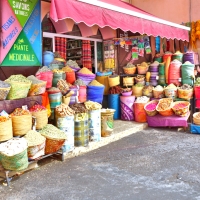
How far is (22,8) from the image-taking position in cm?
545

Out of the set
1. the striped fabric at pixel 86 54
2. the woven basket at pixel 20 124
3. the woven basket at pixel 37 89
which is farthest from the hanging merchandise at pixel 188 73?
the woven basket at pixel 20 124

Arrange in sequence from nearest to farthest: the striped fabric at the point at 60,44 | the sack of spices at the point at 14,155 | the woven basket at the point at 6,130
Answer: the sack of spices at the point at 14,155
the woven basket at the point at 6,130
the striped fabric at the point at 60,44

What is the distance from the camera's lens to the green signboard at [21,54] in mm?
5324

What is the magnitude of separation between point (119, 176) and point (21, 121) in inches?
70.6

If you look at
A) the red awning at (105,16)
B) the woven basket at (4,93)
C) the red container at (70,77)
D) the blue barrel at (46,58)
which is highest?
the red awning at (105,16)

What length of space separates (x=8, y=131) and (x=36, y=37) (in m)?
2.27

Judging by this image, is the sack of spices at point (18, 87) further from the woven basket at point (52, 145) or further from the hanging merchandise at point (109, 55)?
the hanging merchandise at point (109, 55)

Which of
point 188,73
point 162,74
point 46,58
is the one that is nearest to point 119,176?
point 46,58

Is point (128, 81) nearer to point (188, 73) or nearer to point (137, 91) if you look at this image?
point (137, 91)

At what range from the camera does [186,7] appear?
1089 centimetres

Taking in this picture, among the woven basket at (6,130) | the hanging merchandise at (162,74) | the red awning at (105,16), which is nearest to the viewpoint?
the woven basket at (6,130)

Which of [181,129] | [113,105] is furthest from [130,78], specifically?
[181,129]

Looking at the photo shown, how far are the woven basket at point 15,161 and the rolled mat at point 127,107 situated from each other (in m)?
4.45

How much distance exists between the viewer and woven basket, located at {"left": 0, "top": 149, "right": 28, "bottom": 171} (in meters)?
4.10
